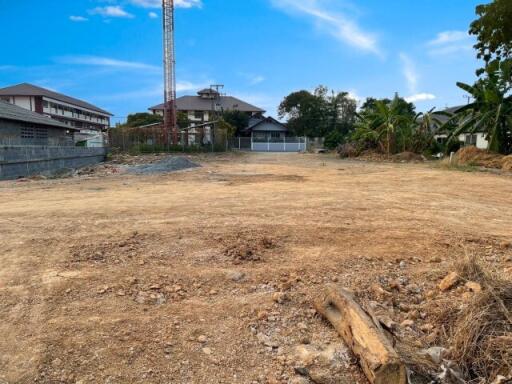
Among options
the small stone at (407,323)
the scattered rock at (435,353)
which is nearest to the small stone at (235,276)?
the small stone at (407,323)

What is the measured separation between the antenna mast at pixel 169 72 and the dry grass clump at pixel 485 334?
31.4m

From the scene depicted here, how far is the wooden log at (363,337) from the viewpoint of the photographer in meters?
2.34

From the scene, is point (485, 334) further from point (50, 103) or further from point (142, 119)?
point (50, 103)

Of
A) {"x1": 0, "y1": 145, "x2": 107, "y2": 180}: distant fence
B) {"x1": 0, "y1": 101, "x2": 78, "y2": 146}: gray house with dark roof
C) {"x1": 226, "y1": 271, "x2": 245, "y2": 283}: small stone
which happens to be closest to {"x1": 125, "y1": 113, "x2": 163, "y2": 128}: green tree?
{"x1": 0, "y1": 101, "x2": 78, "y2": 146}: gray house with dark roof

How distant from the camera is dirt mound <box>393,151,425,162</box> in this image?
80.0 feet

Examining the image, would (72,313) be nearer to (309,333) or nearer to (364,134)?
(309,333)

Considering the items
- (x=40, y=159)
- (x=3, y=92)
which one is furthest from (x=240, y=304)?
(x=3, y=92)

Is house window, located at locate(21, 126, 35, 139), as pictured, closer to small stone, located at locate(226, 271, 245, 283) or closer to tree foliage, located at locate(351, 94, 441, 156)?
tree foliage, located at locate(351, 94, 441, 156)

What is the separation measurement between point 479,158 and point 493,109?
9.35ft

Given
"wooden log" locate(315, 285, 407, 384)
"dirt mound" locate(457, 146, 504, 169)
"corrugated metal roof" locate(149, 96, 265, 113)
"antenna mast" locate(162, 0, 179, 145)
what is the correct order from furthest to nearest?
"corrugated metal roof" locate(149, 96, 265, 113), "antenna mast" locate(162, 0, 179, 145), "dirt mound" locate(457, 146, 504, 169), "wooden log" locate(315, 285, 407, 384)

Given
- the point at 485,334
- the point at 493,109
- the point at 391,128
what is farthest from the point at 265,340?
the point at 391,128

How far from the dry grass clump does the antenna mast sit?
31397 millimetres

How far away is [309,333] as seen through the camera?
10.2 feet

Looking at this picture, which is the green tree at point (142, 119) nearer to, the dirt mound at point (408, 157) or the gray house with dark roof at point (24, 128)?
the gray house with dark roof at point (24, 128)
